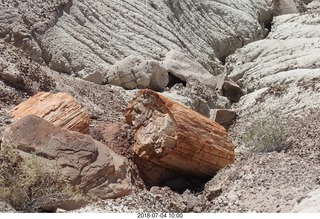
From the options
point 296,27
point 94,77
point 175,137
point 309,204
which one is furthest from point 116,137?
point 296,27

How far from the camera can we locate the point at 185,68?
59.7ft

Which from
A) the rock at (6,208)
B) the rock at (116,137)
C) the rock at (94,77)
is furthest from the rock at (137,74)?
the rock at (6,208)

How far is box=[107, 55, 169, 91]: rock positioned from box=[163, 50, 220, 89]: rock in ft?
2.23

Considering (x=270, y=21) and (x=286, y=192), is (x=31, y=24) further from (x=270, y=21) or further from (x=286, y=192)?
(x=270, y=21)

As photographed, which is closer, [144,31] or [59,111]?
[59,111]

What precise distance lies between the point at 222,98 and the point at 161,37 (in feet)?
10.1

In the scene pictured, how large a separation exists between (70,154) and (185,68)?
8541 millimetres

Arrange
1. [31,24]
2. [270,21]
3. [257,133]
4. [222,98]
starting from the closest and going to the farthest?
[257,133] → [31,24] → [222,98] → [270,21]

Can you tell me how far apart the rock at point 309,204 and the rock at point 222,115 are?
7388mm

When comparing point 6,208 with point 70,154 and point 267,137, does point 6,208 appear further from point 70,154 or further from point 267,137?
point 267,137

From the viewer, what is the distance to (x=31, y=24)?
17.0 metres

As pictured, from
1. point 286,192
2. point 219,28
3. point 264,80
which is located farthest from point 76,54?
point 286,192

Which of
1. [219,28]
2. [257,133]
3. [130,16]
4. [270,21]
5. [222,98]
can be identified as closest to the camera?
[257,133]

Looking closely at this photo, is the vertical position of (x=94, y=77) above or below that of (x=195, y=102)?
below
